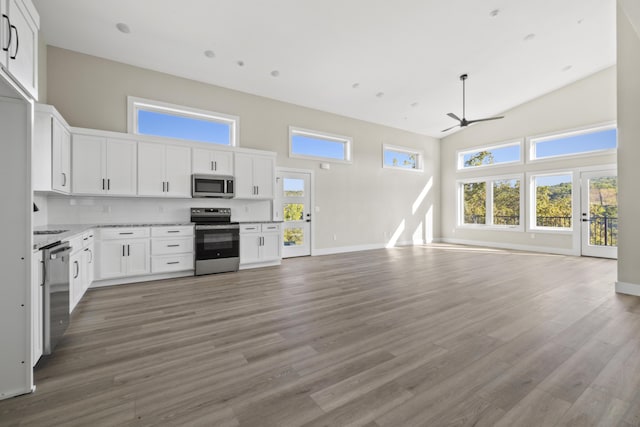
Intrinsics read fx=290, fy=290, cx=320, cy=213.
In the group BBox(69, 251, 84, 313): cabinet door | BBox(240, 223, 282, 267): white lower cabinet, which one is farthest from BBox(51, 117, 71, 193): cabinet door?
BBox(240, 223, 282, 267): white lower cabinet

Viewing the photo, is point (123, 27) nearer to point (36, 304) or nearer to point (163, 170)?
point (163, 170)

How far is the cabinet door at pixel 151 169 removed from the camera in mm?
4594

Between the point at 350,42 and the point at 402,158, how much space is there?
15.5 ft

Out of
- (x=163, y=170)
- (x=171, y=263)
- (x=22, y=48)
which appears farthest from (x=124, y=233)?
(x=22, y=48)

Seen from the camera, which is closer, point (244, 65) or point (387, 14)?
point (387, 14)

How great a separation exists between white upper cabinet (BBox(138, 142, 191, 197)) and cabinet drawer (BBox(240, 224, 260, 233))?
42.3 inches

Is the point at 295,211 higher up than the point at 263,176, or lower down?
lower down

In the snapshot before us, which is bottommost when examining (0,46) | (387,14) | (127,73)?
(0,46)

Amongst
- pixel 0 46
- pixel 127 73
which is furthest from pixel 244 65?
pixel 0 46

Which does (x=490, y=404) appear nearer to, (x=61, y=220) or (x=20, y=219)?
(x=20, y=219)

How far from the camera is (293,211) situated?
265 inches

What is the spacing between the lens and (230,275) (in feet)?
16.1

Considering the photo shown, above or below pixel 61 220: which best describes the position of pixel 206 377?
below

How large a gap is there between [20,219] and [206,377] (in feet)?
4.81
